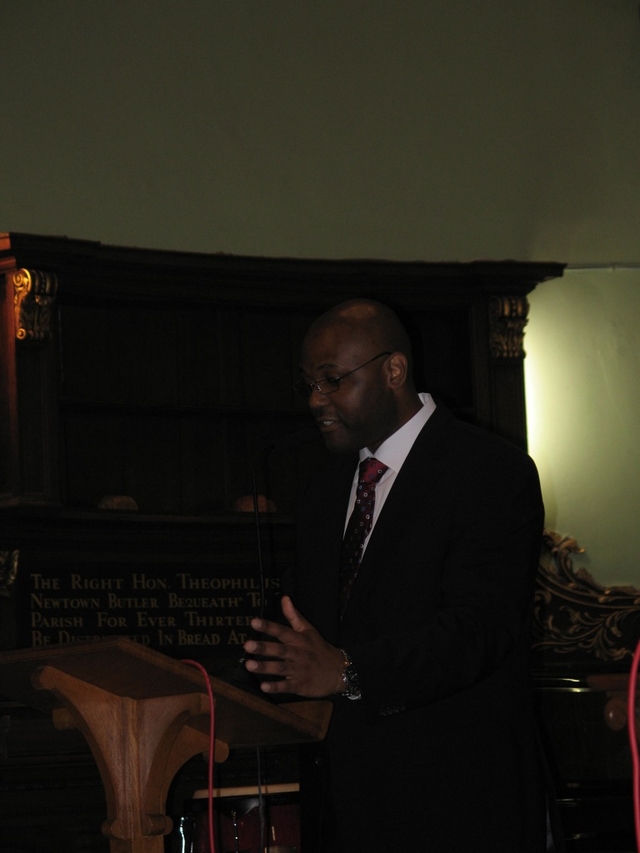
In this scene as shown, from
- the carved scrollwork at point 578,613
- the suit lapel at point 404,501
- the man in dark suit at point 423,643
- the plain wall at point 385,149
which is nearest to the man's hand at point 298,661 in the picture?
the man in dark suit at point 423,643

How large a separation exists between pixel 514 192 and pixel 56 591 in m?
2.64

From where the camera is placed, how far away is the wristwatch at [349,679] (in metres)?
1.95

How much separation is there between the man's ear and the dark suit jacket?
198 mm

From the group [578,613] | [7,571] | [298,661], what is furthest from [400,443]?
[578,613]

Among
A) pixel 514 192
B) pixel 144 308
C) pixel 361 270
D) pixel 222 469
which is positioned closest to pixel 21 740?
pixel 222 469

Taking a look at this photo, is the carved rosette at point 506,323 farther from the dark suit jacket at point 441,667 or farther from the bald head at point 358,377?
the dark suit jacket at point 441,667

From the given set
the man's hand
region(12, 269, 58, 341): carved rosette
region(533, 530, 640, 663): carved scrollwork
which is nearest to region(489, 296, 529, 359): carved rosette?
region(533, 530, 640, 663): carved scrollwork

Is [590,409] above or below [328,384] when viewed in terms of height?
above

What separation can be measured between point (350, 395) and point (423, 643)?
0.64 m

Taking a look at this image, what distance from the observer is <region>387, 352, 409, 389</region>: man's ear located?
255cm

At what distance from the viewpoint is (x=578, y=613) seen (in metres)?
5.17

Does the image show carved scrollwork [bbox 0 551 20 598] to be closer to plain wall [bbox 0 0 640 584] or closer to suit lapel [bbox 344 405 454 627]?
plain wall [bbox 0 0 640 584]

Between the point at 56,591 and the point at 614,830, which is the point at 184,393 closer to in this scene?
the point at 56,591

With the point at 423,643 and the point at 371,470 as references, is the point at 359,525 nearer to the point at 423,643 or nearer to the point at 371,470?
the point at 371,470
